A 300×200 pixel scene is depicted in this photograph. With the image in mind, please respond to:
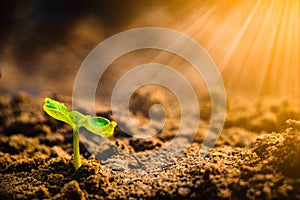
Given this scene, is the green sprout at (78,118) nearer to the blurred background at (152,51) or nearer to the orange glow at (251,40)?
the blurred background at (152,51)

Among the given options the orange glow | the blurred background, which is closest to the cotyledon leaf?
the blurred background

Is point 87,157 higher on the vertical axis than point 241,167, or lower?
higher

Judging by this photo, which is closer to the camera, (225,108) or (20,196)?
(20,196)

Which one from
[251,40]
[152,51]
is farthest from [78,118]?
[251,40]

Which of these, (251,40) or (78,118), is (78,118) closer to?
(78,118)

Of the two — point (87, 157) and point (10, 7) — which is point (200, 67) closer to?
point (87, 157)

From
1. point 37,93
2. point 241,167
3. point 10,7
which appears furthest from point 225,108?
point 10,7
